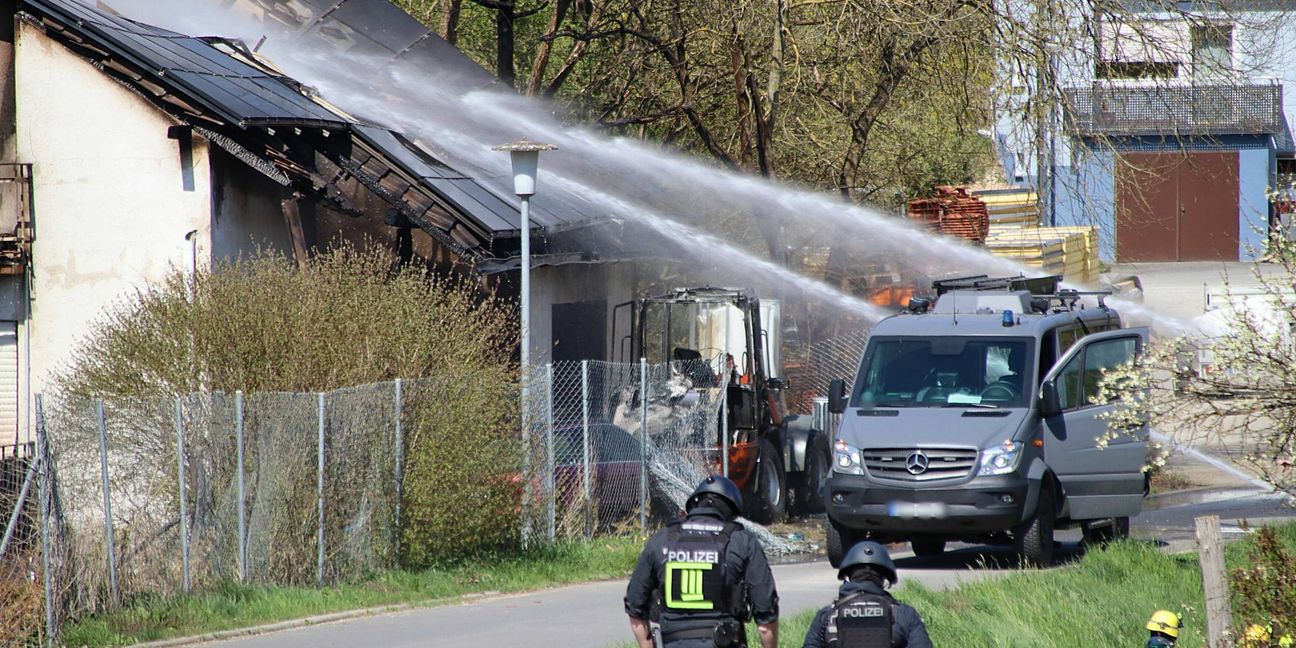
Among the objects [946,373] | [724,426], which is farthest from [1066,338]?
[724,426]

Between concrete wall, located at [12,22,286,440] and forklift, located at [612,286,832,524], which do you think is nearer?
concrete wall, located at [12,22,286,440]

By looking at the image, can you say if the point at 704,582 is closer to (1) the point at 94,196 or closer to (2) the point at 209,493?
A: (2) the point at 209,493

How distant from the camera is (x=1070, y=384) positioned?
1311cm

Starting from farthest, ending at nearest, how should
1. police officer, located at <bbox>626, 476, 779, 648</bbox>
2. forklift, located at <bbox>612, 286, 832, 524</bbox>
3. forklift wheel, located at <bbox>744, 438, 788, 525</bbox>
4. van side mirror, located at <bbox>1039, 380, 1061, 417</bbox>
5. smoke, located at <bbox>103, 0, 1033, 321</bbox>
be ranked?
smoke, located at <bbox>103, 0, 1033, 321</bbox> < forklift wheel, located at <bbox>744, 438, 788, 525</bbox> < forklift, located at <bbox>612, 286, 832, 524</bbox> < van side mirror, located at <bbox>1039, 380, 1061, 417</bbox> < police officer, located at <bbox>626, 476, 779, 648</bbox>

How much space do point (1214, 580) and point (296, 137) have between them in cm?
1066

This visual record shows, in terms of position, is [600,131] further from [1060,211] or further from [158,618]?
[1060,211]

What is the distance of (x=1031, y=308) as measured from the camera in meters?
13.9

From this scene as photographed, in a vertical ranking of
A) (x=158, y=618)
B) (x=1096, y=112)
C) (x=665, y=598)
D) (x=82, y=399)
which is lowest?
(x=158, y=618)

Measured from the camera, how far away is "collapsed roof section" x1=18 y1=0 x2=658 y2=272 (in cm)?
1521

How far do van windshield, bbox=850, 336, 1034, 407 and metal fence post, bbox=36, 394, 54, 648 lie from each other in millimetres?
6607

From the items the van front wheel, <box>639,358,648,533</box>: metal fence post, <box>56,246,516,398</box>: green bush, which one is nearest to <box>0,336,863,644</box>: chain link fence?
<box>56,246,516,398</box>: green bush

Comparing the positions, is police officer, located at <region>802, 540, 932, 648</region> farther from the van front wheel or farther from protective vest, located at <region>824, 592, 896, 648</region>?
the van front wheel

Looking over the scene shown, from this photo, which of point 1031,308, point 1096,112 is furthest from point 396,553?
point 1096,112

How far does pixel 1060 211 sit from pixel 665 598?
3573 centimetres
